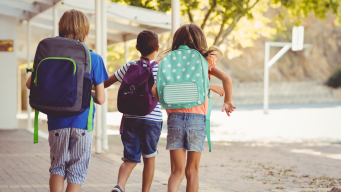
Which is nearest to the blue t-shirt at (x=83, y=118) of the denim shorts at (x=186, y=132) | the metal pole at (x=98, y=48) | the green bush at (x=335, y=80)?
the denim shorts at (x=186, y=132)

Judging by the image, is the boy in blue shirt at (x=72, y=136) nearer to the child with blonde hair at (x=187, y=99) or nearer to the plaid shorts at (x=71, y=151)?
the plaid shorts at (x=71, y=151)

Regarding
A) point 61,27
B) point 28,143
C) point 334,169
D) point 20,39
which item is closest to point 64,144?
point 61,27

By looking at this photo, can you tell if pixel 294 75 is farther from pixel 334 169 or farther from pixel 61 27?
pixel 61 27

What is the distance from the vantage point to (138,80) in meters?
3.47

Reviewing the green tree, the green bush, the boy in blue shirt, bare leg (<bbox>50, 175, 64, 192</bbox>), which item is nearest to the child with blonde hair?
the boy in blue shirt

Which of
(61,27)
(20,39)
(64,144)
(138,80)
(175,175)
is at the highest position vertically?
(20,39)

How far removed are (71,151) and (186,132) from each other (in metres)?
0.83

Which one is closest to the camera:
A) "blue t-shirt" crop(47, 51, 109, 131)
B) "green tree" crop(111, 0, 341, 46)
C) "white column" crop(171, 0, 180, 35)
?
"blue t-shirt" crop(47, 51, 109, 131)

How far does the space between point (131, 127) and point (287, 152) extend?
21.3 feet

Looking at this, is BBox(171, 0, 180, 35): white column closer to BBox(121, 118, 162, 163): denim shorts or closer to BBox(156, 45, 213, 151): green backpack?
BBox(121, 118, 162, 163): denim shorts

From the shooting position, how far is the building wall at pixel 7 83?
12.5 m

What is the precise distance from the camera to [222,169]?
6.71 meters

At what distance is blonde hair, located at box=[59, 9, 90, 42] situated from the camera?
2.91 metres

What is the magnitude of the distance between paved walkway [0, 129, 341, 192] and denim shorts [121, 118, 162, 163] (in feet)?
3.82
